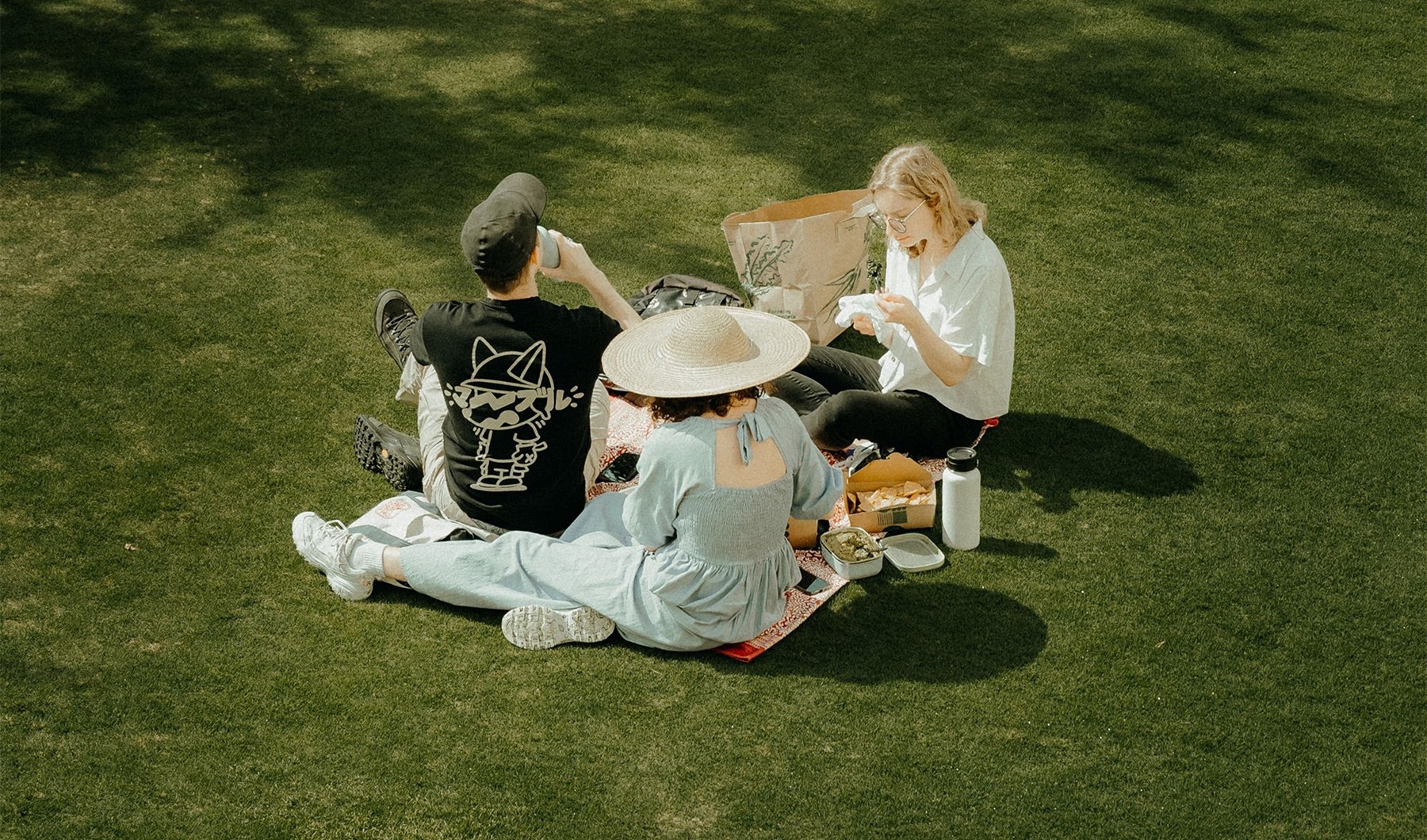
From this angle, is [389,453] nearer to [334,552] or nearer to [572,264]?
[334,552]

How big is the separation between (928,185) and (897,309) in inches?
19.8

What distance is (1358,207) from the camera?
651cm

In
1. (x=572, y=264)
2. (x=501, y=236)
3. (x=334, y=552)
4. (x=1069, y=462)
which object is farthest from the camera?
(x=1069, y=462)

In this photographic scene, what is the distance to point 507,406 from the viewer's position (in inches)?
160

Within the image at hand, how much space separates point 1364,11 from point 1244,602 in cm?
606

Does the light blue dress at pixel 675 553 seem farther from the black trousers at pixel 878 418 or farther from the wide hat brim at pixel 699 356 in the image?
the black trousers at pixel 878 418

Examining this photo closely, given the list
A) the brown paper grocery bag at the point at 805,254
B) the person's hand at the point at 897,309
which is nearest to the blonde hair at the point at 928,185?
the person's hand at the point at 897,309

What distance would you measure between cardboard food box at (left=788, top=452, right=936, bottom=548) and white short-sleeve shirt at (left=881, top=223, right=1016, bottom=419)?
329 mm

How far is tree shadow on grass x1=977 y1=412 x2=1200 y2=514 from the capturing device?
15.5 ft

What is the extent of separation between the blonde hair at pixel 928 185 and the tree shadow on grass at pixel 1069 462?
0.86m

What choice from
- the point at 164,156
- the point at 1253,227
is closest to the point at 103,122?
the point at 164,156

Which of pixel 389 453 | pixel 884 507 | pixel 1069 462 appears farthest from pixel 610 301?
pixel 1069 462

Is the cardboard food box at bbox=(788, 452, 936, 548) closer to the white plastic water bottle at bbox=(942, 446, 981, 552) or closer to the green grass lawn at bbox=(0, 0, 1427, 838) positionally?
the white plastic water bottle at bbox=(942, 446, 981, 552)

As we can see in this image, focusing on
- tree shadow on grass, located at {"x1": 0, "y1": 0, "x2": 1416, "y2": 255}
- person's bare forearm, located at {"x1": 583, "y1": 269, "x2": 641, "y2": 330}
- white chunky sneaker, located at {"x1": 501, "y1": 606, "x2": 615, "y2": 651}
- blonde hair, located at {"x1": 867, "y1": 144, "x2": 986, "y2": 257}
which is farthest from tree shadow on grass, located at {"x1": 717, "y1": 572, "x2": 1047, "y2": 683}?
tree shadow on grass, located at {"x1": 0, "y1": 0, "x2": 1416, "y2": 255}
